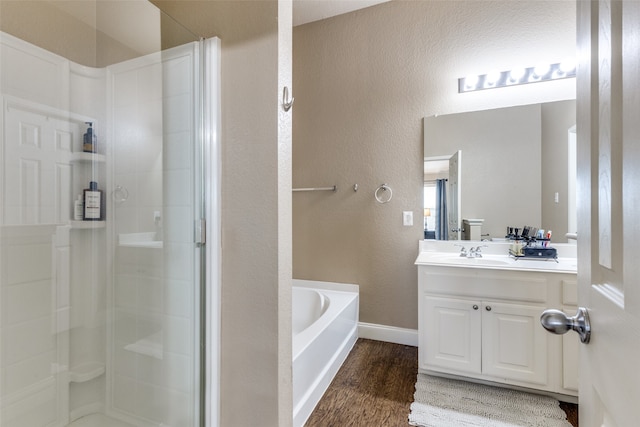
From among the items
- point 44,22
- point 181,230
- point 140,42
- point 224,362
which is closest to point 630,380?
point 224,362

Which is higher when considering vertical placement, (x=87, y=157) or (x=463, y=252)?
(x=87, y=157)

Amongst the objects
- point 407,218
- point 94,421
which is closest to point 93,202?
point 94,421

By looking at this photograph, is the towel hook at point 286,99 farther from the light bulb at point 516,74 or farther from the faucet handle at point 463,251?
the light bulb at point 516,74

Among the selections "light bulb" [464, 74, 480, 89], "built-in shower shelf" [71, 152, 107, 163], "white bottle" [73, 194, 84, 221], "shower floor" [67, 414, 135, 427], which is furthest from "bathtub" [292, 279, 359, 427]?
"light bulb" [464, 74, 480, 89]

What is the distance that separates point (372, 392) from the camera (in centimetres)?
179

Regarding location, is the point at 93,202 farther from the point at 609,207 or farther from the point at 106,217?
the point at 609,207

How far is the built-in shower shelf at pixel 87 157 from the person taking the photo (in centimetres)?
134

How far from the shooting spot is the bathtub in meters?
1.53

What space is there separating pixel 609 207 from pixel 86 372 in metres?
1.90

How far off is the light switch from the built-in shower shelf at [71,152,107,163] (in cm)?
198

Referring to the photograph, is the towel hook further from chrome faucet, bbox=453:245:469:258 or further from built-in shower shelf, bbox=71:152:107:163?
chrome faucet, bbox=453:245:469:258

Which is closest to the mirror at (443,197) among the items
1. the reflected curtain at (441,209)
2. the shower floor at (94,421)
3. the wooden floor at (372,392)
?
the reflected curtain at (441,209)

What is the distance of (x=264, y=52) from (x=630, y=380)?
1220 mm

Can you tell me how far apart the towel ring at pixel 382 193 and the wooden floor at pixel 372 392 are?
1.17 meters
